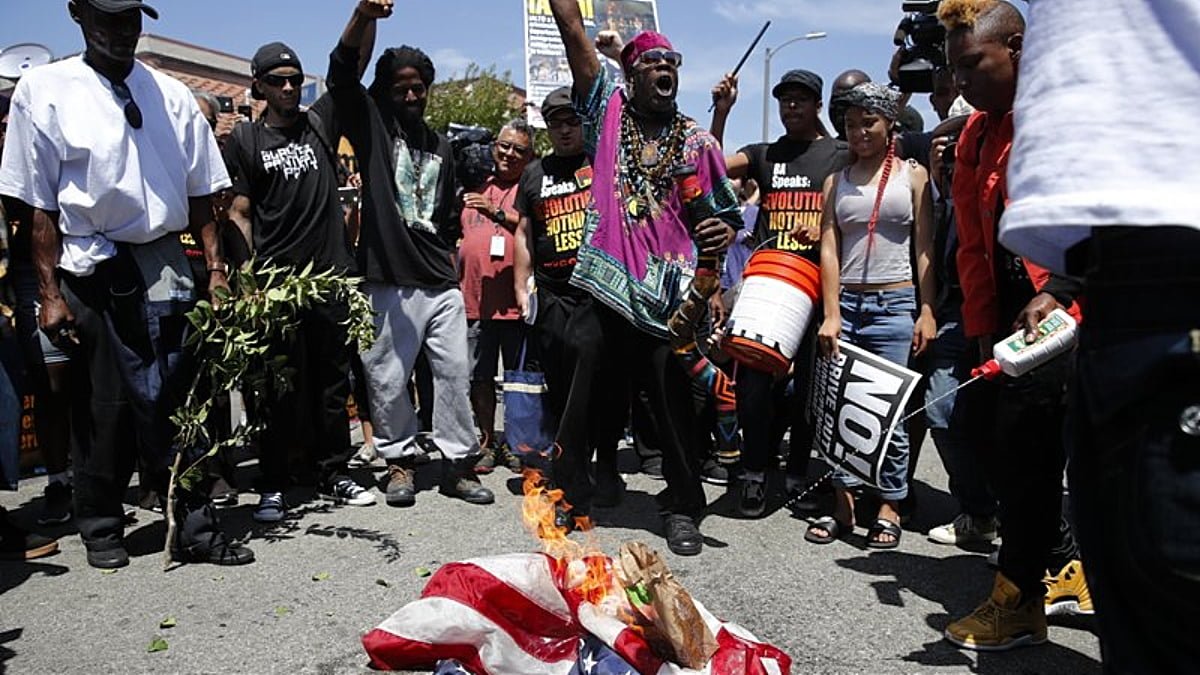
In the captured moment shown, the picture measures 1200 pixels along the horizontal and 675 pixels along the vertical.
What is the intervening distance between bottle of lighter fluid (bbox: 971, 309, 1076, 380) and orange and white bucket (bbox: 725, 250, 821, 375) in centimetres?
184

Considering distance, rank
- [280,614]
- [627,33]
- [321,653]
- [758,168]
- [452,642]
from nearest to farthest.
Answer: [452,642], [321,653], [280,614], [758,168], [627,33]

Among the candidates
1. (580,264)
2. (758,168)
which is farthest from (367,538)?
(758,168)

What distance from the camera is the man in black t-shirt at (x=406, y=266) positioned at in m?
5.18

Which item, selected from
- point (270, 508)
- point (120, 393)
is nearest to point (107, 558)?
point (120, 393)

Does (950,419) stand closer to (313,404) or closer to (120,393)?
(313,404)

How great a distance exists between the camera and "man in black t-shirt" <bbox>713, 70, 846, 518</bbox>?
5121 mm

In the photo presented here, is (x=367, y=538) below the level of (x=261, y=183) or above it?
below

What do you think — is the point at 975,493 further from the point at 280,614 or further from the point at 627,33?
the point at 627,33

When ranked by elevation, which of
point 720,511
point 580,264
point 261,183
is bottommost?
point 720,511

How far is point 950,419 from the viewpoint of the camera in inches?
177

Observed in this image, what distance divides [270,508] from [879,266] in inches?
135

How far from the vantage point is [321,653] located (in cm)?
329

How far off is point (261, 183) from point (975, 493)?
4087 mm

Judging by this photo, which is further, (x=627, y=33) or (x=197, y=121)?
(x=627, y=33)
